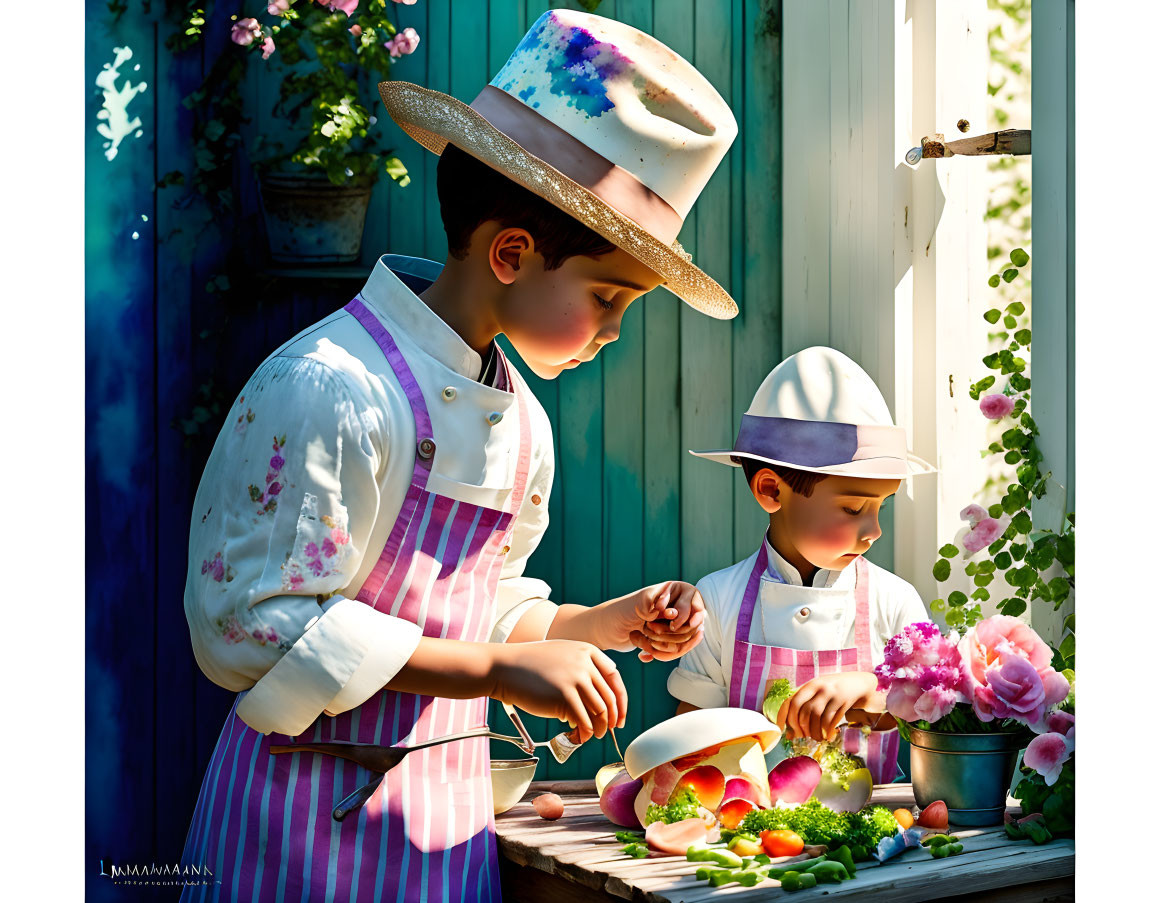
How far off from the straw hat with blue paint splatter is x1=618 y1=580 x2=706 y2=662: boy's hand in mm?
420

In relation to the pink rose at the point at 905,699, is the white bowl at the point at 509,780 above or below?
below

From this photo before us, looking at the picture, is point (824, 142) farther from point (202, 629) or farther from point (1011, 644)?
point (202, 629)

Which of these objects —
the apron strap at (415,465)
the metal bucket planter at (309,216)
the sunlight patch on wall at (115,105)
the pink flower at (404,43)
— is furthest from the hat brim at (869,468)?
the sunlight patch on wall at (115,105)

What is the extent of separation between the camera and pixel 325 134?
209 cm

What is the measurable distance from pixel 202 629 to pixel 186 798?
114cm

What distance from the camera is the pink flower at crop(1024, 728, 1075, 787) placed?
1522mm

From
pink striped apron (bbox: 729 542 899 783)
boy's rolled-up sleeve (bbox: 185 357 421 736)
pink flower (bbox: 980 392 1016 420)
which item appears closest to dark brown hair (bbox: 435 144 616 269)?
boy's rolled-up sleeve (bbox: 185 357 421 736)

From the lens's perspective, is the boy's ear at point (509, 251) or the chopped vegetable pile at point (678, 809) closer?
the boy's ear at point (509, 251)

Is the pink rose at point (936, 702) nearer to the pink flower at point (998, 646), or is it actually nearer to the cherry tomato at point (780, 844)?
the pink flower at point (998, 646)

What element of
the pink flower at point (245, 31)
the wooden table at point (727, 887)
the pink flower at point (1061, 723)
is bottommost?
the wooden table at point (727, 887)

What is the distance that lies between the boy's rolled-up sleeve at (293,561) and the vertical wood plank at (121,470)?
1.01 meters

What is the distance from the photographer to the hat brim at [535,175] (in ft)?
4.26

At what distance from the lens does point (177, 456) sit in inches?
88.1
